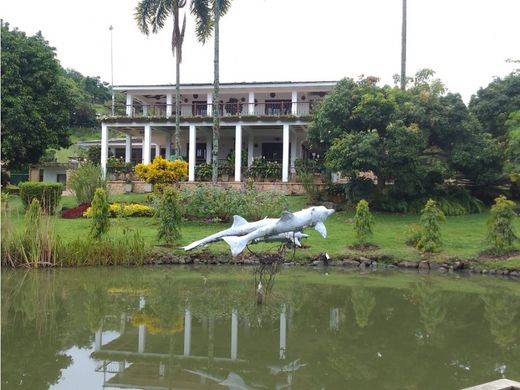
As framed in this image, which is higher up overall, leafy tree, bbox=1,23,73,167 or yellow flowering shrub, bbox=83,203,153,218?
leafy tree, bbox=1,23,73,167

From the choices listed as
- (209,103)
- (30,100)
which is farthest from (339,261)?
(30,100)

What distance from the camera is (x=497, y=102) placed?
24.8 meters

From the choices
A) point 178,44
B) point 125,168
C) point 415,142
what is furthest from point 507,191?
point 125,168

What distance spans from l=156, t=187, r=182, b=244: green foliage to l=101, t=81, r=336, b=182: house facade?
451 inches

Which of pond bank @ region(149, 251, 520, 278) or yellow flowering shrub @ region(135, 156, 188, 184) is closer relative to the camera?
pond bank @ region(149, 251, 520, 278)

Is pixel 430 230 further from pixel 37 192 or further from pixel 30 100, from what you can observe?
pixel 30 100

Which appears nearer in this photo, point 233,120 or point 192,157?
point 233,120

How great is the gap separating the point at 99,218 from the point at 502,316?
10354mm

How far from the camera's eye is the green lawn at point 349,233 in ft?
49.4

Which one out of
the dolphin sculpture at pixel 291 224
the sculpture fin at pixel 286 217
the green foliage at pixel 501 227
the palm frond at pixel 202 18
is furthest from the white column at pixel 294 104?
the sculpture fin at pixel 286 217

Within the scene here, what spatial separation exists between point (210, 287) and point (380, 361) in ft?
18.4

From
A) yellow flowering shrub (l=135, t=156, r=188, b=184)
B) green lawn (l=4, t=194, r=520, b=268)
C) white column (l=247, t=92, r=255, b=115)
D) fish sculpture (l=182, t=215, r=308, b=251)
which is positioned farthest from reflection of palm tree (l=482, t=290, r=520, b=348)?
white column (l=247, t=92, r=255, b=115)

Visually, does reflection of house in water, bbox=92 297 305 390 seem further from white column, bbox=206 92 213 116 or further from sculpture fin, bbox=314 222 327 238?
white column, bbox=206 92 213 116

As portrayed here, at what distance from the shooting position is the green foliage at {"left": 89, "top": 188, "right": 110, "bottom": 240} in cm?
1449
